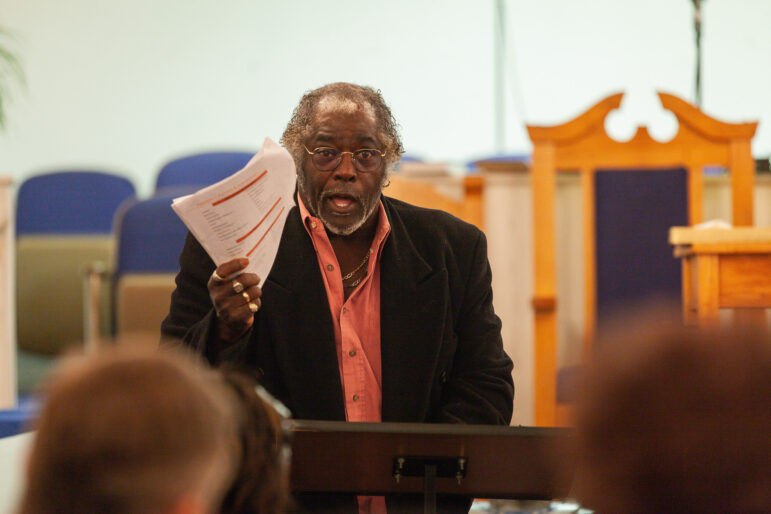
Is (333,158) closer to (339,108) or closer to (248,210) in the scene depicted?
(339,108)

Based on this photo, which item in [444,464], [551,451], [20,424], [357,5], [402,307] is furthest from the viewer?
[357,5]

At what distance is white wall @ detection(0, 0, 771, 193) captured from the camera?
4.91 meters

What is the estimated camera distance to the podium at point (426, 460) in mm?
1010

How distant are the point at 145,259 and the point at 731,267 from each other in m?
1.57

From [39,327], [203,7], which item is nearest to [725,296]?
[39,327]

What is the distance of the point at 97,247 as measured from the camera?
3.33 metres

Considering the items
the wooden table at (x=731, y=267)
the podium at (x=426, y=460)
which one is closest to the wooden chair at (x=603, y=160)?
the wooden table at (x=731, y=267)

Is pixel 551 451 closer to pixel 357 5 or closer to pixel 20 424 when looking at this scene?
pixel 20 424

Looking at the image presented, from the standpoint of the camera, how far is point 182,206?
121 centimetres

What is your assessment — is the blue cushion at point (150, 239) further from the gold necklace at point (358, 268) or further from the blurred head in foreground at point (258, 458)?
the blurred head in foreground at point (258, 458)

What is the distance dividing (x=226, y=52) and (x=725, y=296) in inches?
141

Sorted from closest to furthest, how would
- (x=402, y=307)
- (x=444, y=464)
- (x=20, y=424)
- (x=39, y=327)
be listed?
(x=444, y=464) → (x=402, y=307) → (x=20, y=424) → (x=39, y=327)

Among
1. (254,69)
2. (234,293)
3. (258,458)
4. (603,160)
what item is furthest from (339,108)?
(254,69)

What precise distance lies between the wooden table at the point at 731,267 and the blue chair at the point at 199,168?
1.63 metres
